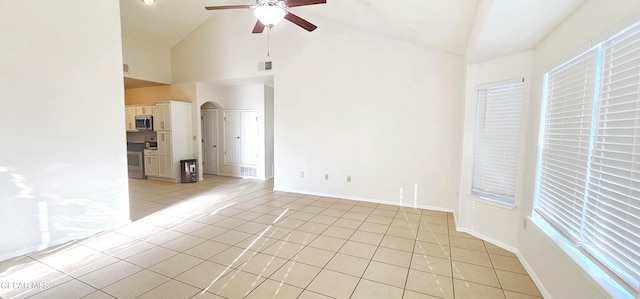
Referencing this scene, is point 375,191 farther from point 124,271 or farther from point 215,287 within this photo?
point 124,271

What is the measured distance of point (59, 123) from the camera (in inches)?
122

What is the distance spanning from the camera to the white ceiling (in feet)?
6.77

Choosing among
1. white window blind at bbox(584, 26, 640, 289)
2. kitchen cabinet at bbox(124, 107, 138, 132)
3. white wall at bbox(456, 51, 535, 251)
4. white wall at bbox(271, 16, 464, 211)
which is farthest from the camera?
kitchen cabinet at bbox(124, 107, 138, 132)

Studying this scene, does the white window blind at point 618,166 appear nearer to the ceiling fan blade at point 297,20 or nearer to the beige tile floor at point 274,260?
the beige tile floor at point 274,260

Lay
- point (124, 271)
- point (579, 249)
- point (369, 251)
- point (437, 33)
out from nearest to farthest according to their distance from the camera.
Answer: point (579, 249) < point (124, 271) < point (369, 251) < point (437, 33)

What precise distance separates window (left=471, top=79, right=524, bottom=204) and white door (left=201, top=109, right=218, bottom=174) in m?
6.74

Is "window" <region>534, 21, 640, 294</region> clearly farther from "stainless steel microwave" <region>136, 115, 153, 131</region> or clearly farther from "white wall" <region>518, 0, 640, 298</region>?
"stainless steel microwave" <region>136, 115, 153, 131</region>

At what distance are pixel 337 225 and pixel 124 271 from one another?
2.56 m

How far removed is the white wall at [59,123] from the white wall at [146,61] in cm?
359

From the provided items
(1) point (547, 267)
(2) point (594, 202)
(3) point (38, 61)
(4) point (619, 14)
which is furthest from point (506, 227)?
(3) point (38, 61)

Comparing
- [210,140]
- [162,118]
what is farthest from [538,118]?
[210,140]

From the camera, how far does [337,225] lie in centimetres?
390

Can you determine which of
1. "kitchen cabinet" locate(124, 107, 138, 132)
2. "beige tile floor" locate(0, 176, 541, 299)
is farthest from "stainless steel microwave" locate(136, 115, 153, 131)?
"beige tile floor" locate(0, 176, 541, 299)

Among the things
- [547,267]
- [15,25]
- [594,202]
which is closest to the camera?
[594,202]
